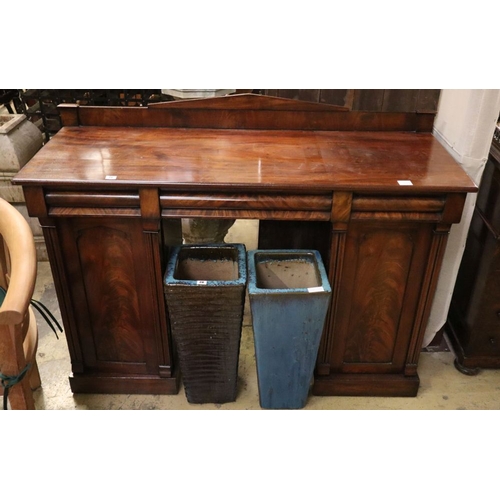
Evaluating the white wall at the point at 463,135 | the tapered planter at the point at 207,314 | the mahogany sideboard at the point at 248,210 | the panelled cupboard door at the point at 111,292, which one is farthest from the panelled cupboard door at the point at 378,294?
the panelled cupboard door at the point at 111,292

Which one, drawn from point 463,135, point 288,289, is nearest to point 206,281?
point 288,289

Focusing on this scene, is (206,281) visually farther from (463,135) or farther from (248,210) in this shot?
(463,135)

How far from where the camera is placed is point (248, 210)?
174cm

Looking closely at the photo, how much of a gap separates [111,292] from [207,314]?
402 mm

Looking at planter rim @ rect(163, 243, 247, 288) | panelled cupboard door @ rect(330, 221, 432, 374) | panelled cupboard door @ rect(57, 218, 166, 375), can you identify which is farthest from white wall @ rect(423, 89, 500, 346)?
panelled cupboard door @ rect(57, 218, 166, 375)

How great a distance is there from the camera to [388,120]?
2.09 metres

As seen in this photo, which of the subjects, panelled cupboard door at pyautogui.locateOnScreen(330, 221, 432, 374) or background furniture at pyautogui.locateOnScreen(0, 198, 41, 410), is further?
panelled cupboard door at pyautogui.locateOnScreen(330, 221, 432, 374)

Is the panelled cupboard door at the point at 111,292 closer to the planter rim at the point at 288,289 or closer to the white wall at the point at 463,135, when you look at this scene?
the planter rim at the point at 288,289

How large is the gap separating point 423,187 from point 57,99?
251 cm

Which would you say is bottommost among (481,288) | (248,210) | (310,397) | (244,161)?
(310,397)

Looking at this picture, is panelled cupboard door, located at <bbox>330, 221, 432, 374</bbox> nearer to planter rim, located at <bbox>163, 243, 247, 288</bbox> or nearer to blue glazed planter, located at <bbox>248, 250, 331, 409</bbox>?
blue glazed planter, located at <bbox>248, 250, 331, 409</bbox>

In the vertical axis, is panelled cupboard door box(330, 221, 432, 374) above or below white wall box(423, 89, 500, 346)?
below

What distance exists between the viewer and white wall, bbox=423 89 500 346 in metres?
1.88

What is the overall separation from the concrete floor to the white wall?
1.11 ft
